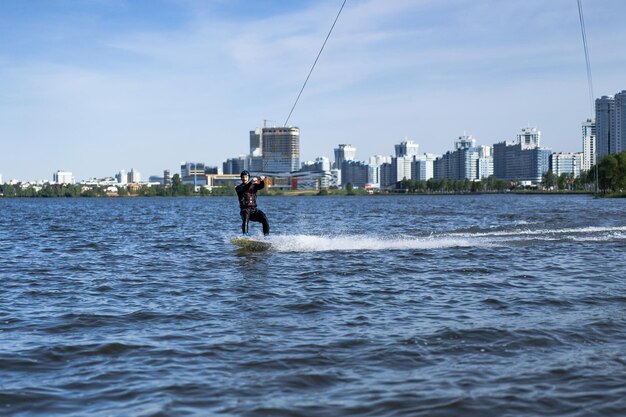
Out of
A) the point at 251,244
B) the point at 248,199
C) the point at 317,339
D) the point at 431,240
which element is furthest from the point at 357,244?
the point at 317,339

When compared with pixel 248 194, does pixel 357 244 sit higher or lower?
lower

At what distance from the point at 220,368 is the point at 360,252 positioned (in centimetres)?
1672

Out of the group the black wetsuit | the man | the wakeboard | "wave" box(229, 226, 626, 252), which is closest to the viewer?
the man

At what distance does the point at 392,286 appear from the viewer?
1644 cm

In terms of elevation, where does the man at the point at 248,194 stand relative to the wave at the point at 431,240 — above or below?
above

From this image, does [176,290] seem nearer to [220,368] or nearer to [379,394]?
[220,368]

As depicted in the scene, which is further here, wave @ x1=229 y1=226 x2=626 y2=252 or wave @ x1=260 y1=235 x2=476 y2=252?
wave @ x1=229 y1=226 x2=626 y2=252

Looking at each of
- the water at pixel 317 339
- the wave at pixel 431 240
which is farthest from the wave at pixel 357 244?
the water at pixel 317 339

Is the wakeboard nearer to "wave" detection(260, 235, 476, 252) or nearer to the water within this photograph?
"wave" detection(260, 235, 476, 252)

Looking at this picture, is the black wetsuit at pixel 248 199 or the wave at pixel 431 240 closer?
the black wetsuit at pixel 248 199

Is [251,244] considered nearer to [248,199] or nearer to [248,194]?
[248,199]

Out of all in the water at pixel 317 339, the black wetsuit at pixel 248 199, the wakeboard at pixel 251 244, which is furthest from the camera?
the wakeboard at pixel 251 244

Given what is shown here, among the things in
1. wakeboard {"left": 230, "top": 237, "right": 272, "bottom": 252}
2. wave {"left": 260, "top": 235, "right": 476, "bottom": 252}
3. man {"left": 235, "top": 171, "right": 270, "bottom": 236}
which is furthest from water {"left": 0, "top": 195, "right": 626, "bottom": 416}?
wave {"left": 260, "top": 235, "right": 476, "bottom": 252}

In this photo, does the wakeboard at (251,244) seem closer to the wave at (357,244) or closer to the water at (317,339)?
the wave at (357,244)
